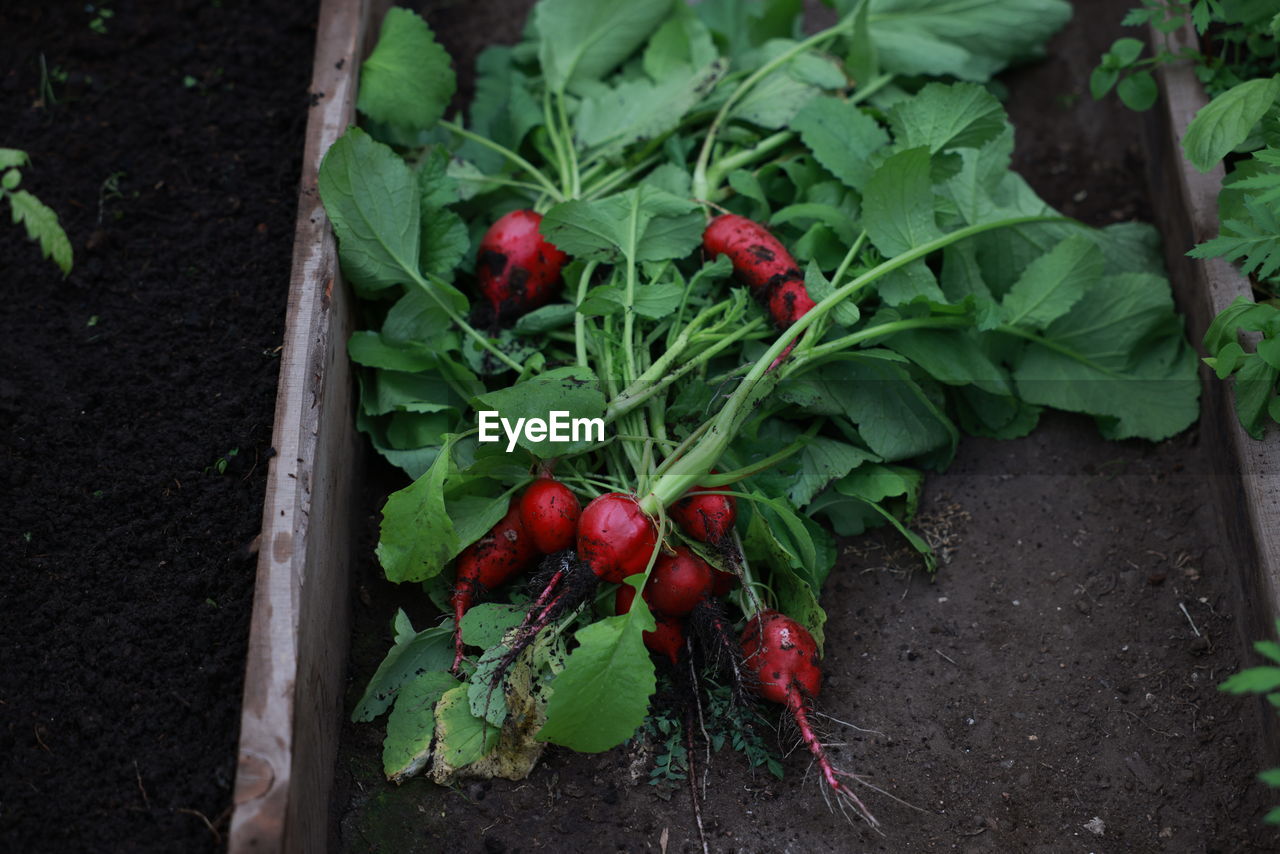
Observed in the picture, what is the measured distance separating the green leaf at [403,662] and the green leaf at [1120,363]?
1.32 metres

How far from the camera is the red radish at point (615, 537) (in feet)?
6.35

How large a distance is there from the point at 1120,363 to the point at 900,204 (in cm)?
62

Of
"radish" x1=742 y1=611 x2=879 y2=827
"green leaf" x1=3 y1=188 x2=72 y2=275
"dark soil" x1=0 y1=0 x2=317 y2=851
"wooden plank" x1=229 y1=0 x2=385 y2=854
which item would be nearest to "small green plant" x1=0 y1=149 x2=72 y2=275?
"green leaf" x1=3 y1=188 x2=72 y2=275

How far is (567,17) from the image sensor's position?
2.76 metres

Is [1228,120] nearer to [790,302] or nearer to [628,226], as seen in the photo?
[790,302]

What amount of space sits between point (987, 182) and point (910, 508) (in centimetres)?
78

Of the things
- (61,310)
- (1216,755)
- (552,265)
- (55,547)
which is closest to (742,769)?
(1216,755)

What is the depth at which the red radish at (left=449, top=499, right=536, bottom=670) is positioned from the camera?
207cm

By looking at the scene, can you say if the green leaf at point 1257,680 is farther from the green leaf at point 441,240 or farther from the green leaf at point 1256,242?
the green leaf at point 441,240

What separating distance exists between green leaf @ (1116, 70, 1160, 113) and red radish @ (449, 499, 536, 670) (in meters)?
1.66

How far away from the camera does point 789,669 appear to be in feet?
6.36

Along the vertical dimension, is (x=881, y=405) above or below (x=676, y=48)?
below

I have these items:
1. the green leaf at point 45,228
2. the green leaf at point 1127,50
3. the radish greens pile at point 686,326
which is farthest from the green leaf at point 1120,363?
the green leaf at point 45,228

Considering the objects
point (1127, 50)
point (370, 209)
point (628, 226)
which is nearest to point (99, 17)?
point (370, 209)
